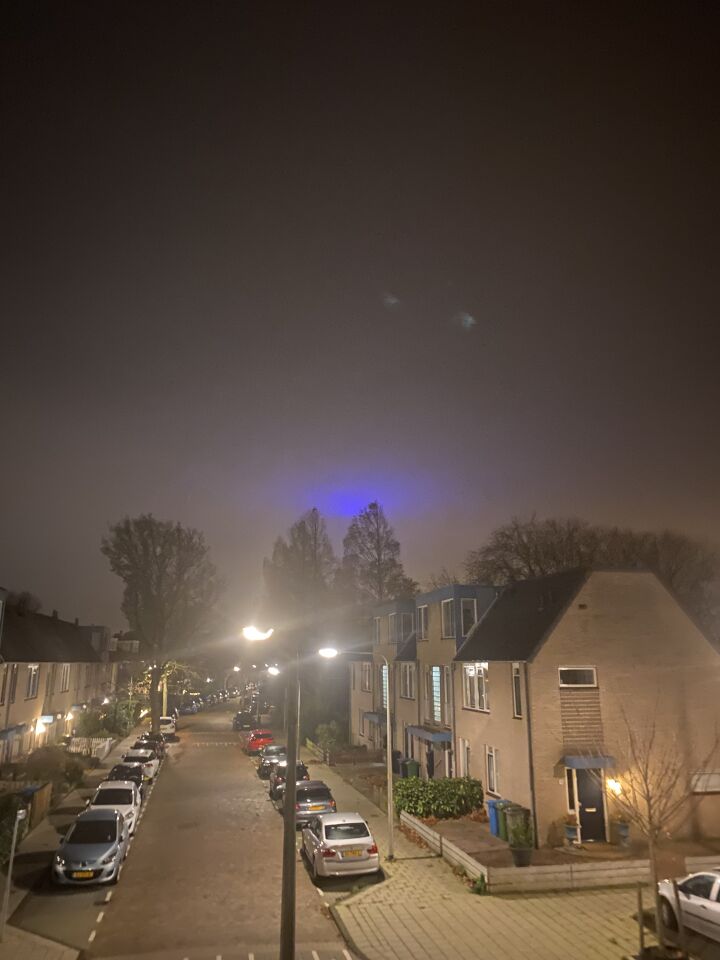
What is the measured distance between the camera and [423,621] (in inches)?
1318

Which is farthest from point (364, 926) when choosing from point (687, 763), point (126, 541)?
point (126, 541)

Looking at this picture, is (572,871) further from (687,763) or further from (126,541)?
(126,541)

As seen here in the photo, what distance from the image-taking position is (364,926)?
50.6 feet

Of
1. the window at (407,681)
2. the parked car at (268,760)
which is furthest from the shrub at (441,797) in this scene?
the parked car at (268,760)

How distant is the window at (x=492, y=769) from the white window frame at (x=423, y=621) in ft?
28.2

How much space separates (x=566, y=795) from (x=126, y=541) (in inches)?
1520

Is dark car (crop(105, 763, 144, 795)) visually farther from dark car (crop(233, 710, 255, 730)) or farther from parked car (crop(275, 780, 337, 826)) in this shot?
dark car (crop(233, 710, 255, 730))

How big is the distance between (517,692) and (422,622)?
10.6 metres

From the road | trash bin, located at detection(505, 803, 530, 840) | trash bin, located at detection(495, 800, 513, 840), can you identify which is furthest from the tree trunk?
trash bin, located at detection(505, 803, 530, 840)

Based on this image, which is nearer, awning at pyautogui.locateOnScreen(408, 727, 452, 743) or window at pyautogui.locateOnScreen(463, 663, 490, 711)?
window at pyautogui.locateOnScreen(463, 663, 490, 711)

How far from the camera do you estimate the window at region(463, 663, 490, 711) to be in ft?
84.0

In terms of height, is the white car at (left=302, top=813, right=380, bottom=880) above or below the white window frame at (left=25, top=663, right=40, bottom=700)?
below

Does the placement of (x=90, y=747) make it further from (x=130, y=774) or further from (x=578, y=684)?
(x=578, y=684)

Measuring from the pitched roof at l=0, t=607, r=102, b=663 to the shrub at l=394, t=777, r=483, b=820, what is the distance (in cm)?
2219
